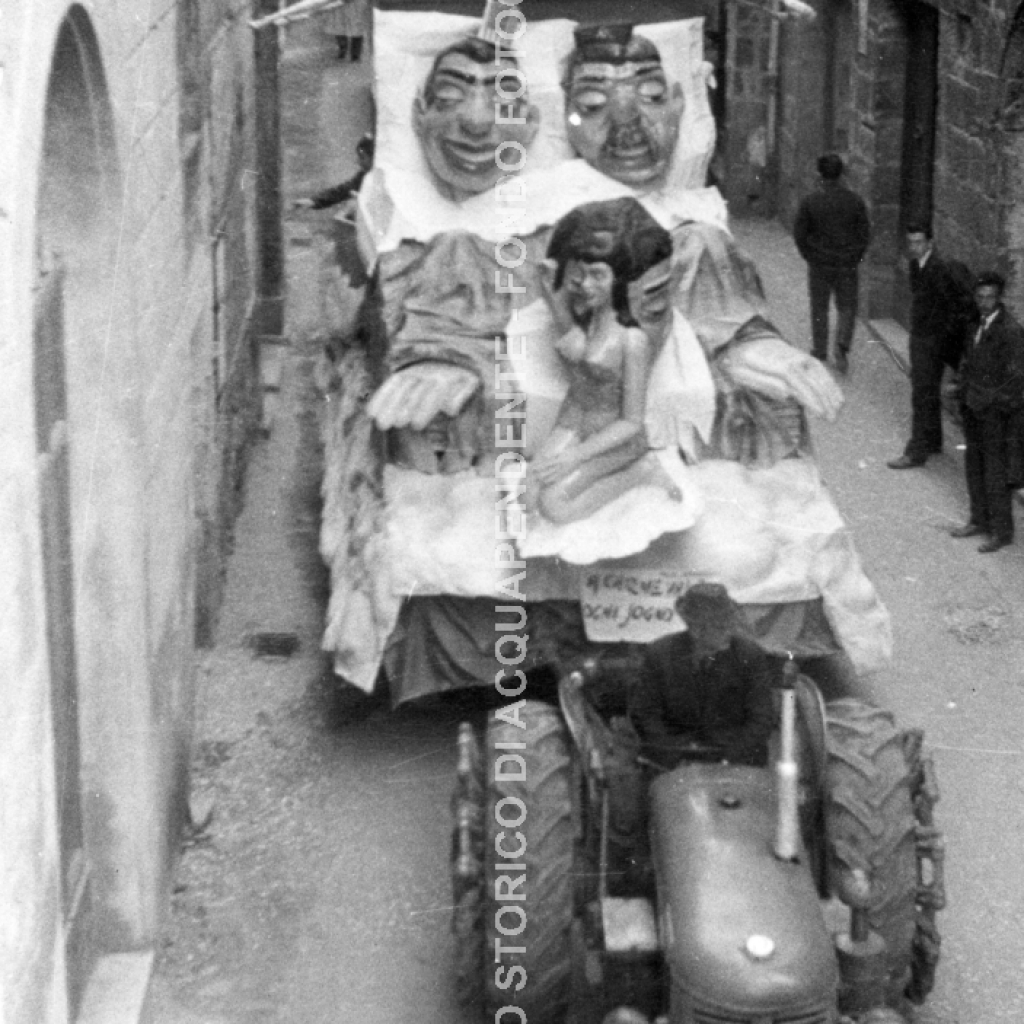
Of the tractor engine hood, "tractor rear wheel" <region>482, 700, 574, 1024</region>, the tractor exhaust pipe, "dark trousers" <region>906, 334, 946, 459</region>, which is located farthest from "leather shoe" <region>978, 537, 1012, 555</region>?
the tractor exhaust pipe

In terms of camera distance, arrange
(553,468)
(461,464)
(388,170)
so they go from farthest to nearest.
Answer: (388,170) < (461,464) < (553,468)

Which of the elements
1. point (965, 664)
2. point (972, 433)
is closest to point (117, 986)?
point (965, 664)

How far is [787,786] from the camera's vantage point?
553cm

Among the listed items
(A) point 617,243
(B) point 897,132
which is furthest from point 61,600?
(B) point 897,132

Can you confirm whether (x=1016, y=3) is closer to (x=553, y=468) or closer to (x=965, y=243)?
(x=965, y=243)

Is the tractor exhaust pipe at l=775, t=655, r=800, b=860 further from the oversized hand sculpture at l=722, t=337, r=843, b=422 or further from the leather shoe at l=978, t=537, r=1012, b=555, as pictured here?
the leather shoe at l=978, t=537, r=1012, b=555

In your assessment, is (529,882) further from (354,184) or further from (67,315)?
(354,184)

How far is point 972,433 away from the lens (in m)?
11.7

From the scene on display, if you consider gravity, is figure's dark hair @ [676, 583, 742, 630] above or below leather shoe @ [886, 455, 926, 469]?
above

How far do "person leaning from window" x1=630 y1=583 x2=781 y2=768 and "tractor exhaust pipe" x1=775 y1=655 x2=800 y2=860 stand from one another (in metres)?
0.54

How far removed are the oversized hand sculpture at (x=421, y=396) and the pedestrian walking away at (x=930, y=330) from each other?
153 inches

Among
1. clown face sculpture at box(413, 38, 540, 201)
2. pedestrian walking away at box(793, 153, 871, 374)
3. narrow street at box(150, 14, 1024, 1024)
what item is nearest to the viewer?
narrow street at box(150, 14, 1024, 1024)

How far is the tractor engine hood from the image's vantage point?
5.48m

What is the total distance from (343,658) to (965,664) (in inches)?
117
